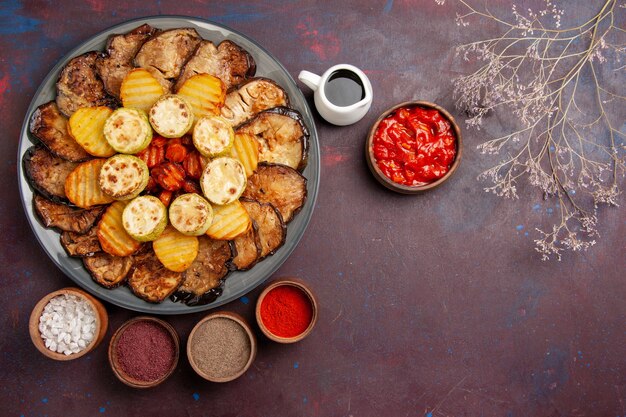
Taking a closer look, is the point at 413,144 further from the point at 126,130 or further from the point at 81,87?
the point at 81,87

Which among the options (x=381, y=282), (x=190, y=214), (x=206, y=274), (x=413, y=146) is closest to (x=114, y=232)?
(x=190, y=214)

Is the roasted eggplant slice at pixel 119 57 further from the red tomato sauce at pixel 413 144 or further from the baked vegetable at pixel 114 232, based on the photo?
the red tomato sauce at pixel 413 144

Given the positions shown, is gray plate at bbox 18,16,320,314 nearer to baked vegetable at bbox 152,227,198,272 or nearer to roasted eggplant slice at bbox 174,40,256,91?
roasted eggplant slice at bbox 174,40,256,91

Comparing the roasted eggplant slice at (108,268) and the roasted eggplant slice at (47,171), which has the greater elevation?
the roasted eggplant slice at (47,171)

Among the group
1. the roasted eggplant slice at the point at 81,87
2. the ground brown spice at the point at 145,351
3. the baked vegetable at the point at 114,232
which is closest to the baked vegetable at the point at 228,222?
the baked vegetable at the point at 114,232

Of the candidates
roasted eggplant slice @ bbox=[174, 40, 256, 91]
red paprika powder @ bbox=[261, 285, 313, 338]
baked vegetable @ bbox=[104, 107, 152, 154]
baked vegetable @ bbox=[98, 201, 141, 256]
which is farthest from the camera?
red paprika powder @ bbox=[261, 285, 313, 338]

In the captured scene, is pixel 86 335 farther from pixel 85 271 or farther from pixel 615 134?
pixel 615 134

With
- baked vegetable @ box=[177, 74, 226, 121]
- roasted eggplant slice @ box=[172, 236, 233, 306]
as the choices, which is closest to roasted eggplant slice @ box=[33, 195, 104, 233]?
roasted eggplant slice @ box=[172, 236, 233, 306]
